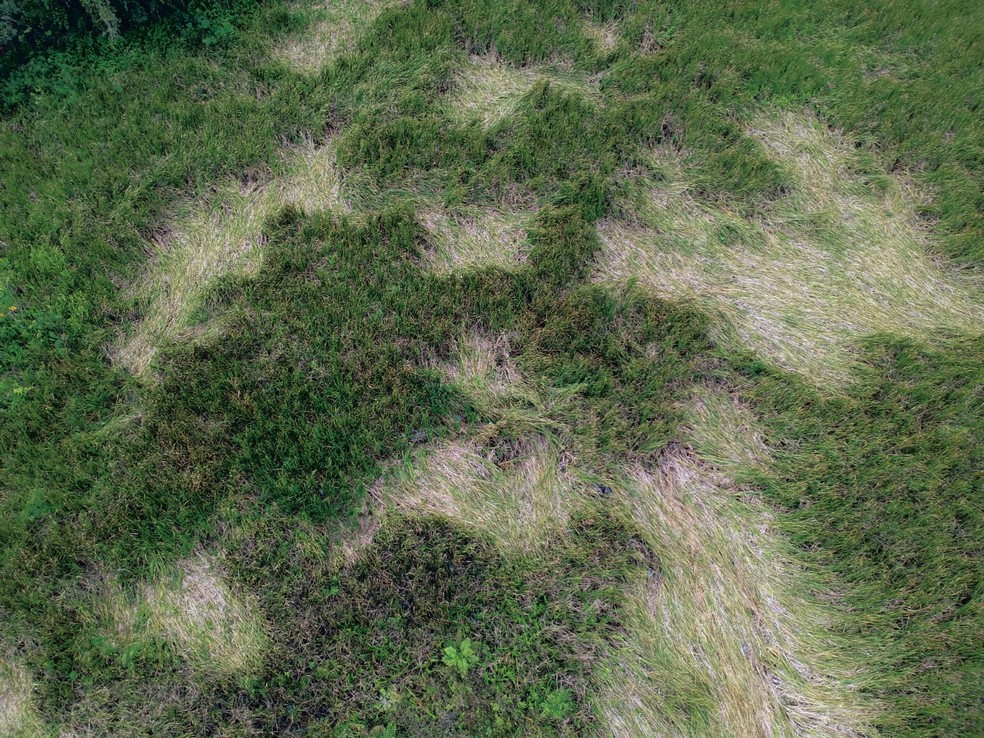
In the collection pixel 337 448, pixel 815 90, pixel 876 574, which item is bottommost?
pixel 876 574

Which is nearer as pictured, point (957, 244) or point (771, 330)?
point (771, 330)

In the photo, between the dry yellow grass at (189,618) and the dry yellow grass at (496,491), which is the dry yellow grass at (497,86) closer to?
the dry yellow grass at (496,491)

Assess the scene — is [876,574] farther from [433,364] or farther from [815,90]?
[815,90]

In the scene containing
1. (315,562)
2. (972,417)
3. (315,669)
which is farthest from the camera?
(972,417)

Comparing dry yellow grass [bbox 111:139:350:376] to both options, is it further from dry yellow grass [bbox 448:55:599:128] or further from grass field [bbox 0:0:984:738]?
dry yellow grass [bbox 448:55:599:128]

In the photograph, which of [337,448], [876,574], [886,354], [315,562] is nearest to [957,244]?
[886,354]

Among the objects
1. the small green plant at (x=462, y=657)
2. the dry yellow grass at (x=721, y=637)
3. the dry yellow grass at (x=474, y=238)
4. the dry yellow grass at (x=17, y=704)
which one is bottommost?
the dry yellow grass at (x=721, y=637)

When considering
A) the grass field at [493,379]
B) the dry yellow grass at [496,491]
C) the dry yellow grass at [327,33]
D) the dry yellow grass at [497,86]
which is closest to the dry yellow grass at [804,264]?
the grass field at [493,379]
